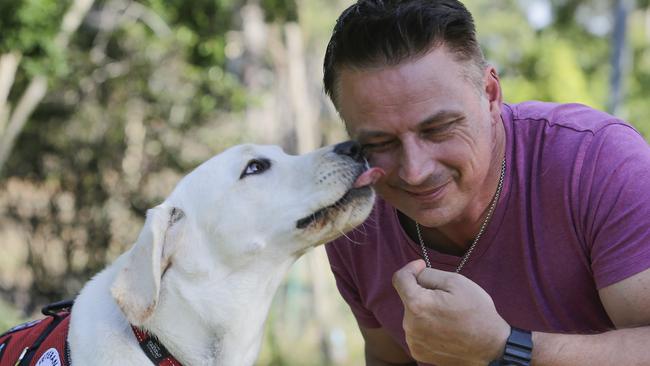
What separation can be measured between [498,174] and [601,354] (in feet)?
2.44

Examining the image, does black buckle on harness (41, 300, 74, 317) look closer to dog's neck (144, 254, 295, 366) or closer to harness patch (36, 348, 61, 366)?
harness patch (36, 348, 61, 366)

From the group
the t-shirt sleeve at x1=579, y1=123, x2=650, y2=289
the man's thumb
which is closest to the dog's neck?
the man's thumb

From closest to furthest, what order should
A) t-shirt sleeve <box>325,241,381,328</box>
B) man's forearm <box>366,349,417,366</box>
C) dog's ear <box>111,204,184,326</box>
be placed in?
dog's ear <box>111,204,184,326</box>, t-shirt sleeve <box>325,241,381,328</box>, man's forearm <box>366,349,417,366</box>

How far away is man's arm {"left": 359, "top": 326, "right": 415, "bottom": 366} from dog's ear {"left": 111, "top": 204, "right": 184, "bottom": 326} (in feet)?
3.58

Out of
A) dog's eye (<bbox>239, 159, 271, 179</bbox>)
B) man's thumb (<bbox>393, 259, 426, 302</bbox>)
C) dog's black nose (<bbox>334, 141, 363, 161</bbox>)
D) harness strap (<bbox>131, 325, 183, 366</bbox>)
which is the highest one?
dog's black nose (<bbox>334, 141, 363, 161</bbox>)

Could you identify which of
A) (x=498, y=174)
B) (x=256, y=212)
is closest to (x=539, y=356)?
(x=498, y=174)

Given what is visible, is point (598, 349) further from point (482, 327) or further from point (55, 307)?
point (55, 307)

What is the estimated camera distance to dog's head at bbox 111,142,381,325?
106 inches

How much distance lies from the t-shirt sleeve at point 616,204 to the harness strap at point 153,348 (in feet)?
4.52

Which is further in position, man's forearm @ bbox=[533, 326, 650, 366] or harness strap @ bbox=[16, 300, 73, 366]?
harness strap @ bbox=[16, 300, 73, 366]

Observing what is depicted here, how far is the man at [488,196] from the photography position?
7.27ft

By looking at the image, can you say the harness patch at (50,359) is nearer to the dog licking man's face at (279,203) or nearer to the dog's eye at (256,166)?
the dog licking man's face at (279,203)

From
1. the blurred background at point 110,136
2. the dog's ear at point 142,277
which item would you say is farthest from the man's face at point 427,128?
the blurred background at point 110,136

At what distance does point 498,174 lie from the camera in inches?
108
